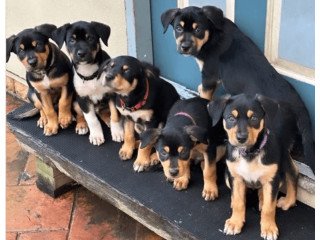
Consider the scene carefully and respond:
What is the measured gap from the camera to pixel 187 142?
11.6ft

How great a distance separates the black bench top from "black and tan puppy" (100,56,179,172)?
0.16m

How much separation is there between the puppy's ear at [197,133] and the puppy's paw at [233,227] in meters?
0.53

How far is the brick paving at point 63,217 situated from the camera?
446cm

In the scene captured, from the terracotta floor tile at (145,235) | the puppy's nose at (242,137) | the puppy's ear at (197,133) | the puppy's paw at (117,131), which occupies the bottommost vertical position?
the terracotta floor tile at (145,235)

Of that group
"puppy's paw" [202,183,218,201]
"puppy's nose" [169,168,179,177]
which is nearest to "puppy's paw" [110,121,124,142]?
"puppy's paw" [202,183,218,201]

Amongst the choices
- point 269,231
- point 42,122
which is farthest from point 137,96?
point 269,231

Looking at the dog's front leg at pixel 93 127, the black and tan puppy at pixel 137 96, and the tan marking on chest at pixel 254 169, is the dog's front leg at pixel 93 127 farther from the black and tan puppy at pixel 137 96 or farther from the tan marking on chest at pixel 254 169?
the tan marking on chest at pixel 254 169

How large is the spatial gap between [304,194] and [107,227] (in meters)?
1.62

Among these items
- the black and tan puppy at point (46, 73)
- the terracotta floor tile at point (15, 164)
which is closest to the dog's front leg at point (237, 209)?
the black and tan puppy at point (46, 73)

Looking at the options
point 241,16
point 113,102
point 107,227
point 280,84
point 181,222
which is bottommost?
point 107,227

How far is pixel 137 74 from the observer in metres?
3.90

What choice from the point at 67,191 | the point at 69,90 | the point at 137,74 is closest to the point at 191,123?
the point at 137,74

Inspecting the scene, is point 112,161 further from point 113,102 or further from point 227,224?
point 227,224
